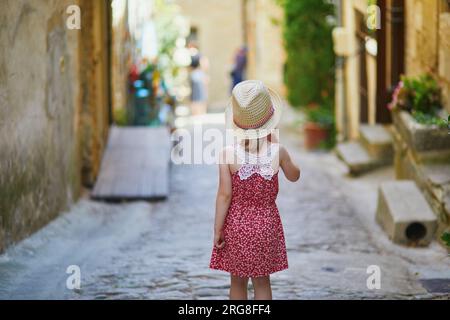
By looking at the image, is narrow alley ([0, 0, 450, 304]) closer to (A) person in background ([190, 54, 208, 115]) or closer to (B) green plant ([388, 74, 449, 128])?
(B) green plant ([388, 74, 449, 128])

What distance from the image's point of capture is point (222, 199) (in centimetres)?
530

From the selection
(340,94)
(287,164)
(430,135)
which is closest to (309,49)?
(340,94)

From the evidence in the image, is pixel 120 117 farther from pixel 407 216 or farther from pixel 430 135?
pixel 407 216

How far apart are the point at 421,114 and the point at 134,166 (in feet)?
12.0

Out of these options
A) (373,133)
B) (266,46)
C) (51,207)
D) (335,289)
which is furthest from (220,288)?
(266,46)

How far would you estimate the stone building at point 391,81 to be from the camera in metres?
8.99

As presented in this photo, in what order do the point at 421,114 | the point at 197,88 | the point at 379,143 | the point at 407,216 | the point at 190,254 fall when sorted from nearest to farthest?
the point at 190,254
the point at 407,216
the point at 421,114
the point at 379,143
the point at 197,88

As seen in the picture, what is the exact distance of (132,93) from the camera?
1466 centimetres

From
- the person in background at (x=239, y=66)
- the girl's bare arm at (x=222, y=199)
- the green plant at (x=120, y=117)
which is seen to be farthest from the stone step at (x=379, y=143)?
Answer: the person in background at (x=239, y=66)

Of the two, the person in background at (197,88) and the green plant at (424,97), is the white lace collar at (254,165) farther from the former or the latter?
the person in background at (197,88)

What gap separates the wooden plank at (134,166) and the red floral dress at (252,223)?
5.35m

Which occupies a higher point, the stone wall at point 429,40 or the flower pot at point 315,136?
the stone wall at point 429,40

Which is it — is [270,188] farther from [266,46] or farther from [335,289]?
[266,46]
